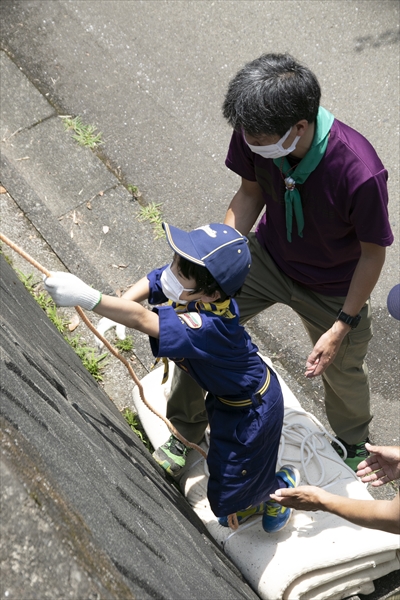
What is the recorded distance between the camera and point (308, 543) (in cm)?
289

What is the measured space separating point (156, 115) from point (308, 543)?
3.01 meters

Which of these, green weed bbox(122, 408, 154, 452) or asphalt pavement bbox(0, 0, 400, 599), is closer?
green weed bbox(122, 408, 154, 452)

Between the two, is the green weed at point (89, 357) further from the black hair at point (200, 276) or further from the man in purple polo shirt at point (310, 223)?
the black hair at point (200, 276)

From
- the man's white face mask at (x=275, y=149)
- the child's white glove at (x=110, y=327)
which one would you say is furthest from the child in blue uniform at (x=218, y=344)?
the child's white glove at (x=110, y=327)

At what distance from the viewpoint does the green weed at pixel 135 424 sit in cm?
355

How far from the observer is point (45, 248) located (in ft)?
13.2

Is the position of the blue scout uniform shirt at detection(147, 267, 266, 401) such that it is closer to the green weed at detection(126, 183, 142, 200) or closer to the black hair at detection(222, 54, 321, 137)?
the black hair at detection(222, 54, 321, 137)

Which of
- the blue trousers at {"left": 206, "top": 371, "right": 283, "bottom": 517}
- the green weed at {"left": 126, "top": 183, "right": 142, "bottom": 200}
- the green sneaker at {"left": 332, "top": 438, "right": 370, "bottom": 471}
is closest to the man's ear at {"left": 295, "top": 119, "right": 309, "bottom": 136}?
the blue trousers at {"left": 206, "top": 371, "right": 283, "bottom": 517}

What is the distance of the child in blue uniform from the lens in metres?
2.22

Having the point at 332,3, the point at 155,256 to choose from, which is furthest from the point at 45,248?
the point at 332,3

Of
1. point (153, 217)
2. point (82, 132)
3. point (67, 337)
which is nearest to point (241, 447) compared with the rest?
point (67, 337)

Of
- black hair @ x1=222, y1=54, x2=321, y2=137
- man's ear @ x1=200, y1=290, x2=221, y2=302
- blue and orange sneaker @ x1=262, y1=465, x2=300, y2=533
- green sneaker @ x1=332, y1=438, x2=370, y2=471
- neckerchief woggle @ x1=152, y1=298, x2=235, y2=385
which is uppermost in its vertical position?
black hair @ x1=222, y1=54, x2=321, y2=137

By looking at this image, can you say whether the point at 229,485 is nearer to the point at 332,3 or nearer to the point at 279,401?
the point at 279,401

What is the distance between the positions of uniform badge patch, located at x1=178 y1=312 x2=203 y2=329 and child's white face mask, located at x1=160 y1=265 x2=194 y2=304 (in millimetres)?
100
